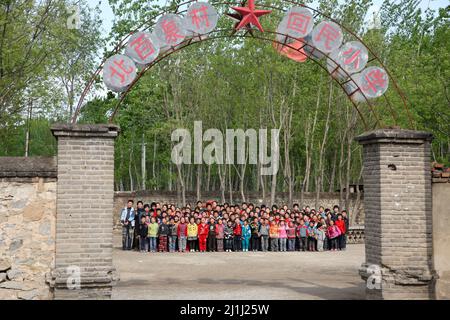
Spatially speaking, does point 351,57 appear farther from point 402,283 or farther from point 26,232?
point 26,232

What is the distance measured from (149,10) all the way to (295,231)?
1318 cm

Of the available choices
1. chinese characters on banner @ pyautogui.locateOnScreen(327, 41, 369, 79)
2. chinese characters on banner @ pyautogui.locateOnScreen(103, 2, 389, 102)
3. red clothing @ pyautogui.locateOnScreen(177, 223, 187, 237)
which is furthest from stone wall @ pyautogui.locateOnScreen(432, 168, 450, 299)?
red clothing @ pyautogui.locateOnScreen(177, 223, 187, 237)

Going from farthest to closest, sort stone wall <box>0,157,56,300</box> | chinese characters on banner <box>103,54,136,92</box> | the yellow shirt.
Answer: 1. the yellow shirt
2. chinese characters on banner <box>103,54,136,92</box>
3. stone wall <box>0,157,56,300</box>

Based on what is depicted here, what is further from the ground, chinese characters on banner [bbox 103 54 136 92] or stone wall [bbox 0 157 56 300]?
chinese characters on banner [bbox 103 54 136 92]

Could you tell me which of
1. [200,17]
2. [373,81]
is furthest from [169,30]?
[373,81]

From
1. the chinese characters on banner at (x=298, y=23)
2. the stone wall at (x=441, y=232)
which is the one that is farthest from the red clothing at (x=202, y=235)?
the stone wall at (x=441, y=232)

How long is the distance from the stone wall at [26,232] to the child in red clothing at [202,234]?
10593mm

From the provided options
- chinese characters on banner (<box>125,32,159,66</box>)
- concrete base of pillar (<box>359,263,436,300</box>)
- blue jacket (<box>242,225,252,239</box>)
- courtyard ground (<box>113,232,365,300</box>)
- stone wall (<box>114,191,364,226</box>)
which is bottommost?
courtyard ground (<box>113,232,365,300</box>)

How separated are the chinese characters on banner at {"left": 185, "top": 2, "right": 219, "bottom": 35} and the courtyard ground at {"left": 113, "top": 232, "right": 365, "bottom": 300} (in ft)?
15.3

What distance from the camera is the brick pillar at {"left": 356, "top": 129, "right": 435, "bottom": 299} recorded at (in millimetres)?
10211

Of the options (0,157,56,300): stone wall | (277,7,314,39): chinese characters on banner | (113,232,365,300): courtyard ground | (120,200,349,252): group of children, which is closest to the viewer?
(0,157,56,300): stone wall

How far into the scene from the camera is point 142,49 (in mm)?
10250

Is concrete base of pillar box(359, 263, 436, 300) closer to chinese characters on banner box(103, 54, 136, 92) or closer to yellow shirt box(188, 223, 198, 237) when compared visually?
chinese characters on banner box(103, 54, 136, 92)

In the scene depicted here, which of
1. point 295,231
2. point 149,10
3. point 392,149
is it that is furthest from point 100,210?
point 149,10
